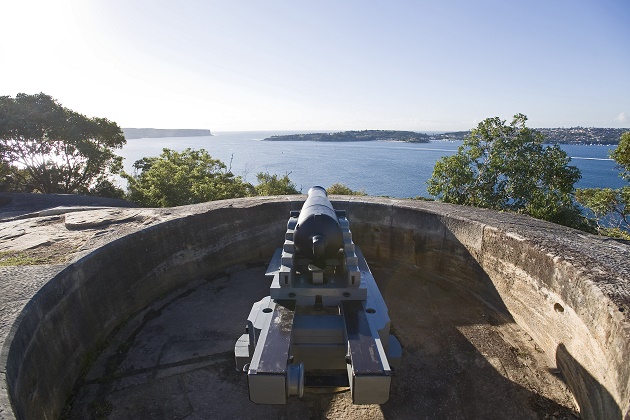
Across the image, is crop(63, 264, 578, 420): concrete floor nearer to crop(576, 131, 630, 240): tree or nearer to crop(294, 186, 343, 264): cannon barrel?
crop(294, 186, 343, 264): cannon barrel

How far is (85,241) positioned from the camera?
450cm

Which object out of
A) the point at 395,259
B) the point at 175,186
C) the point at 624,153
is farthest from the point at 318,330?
the point at 175,186

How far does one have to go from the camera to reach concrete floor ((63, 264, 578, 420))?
303 centimetres

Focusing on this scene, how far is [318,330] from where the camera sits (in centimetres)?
293

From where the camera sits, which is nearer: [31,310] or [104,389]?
[31,310]

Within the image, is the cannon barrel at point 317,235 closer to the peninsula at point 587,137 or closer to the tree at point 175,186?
the tree at point 175,186

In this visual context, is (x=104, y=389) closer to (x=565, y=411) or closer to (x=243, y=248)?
A: (x=243, y=248)

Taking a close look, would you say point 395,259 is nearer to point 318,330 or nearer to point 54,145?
point 318,330

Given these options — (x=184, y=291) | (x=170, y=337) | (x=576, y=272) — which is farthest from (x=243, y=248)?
(x=576, y=272)

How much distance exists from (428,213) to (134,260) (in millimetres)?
4607

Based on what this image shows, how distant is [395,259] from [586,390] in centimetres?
339

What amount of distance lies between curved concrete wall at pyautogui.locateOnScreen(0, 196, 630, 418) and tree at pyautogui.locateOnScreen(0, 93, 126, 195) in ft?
35.1

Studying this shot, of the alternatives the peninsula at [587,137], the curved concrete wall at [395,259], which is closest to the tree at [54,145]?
the curved concrete wall at [395,259]

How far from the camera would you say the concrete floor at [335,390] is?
3.03 meters
